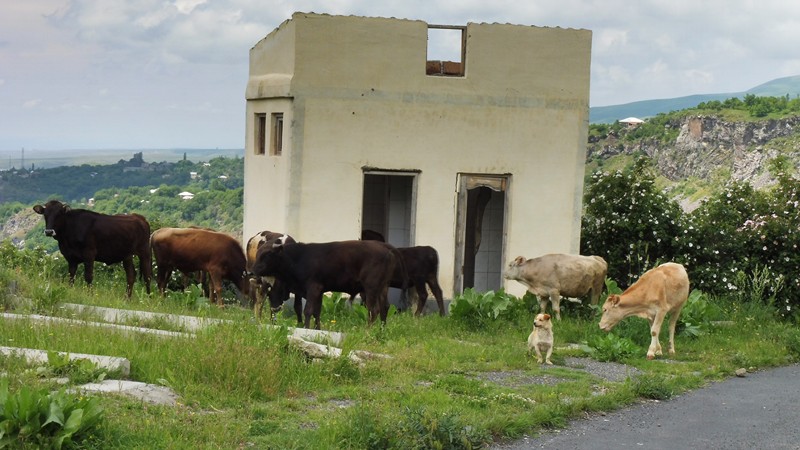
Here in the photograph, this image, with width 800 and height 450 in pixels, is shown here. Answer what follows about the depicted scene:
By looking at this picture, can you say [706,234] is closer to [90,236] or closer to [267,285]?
[267,285]

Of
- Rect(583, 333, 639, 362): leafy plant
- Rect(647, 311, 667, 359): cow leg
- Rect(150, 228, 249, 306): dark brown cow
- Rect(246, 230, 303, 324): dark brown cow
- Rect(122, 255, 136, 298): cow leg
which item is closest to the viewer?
Rect(583, 333, 639, 362): leafy plant

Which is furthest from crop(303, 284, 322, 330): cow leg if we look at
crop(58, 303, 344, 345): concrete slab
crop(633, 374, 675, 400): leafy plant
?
crop(633, 374, 675, 400): leafy plant

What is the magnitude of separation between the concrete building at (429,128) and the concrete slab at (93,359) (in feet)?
28.5

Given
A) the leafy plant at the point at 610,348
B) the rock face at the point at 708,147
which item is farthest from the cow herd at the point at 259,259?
the rock face at the point at 708,147

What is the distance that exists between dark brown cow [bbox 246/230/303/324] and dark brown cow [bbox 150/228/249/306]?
780mm

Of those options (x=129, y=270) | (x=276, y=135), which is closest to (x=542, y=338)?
(x=276, y=135)

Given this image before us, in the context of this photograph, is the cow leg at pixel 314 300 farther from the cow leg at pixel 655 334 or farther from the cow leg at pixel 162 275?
the cow leg at pixel 162 275

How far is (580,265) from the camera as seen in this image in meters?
18.3

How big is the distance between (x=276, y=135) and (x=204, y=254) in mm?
2774

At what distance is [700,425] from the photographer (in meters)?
11.5

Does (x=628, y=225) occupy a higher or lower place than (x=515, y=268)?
higher

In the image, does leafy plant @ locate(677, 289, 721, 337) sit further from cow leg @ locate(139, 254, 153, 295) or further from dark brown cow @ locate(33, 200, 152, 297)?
cow leg @ locate(139, 254, 153, 295)

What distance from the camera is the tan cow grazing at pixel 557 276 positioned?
1819 cm

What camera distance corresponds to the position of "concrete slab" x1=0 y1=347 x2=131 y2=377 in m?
11.1
